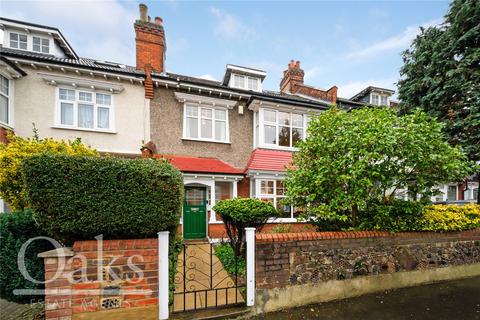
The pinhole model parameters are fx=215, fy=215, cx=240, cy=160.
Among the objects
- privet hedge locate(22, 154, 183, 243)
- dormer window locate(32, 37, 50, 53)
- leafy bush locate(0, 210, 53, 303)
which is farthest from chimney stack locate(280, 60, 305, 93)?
leafy bush locate(0, 210, 53, 303)

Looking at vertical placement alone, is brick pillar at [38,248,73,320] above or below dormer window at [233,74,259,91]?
below

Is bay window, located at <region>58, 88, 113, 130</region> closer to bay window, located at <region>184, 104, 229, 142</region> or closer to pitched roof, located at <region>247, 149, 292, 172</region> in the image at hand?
bay window, located at <region>184, 104, 229, 142</region>

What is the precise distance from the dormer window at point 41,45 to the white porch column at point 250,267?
13952mm

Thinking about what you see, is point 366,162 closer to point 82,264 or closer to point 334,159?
point 334,159

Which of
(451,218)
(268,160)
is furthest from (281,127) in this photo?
(451,218)

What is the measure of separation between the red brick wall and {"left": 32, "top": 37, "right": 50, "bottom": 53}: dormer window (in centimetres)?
1421

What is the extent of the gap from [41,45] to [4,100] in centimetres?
461

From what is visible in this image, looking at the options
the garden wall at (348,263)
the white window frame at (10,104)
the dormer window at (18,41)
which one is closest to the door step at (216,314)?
the garden wall at (348,263)

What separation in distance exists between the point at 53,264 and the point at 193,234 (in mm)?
6760

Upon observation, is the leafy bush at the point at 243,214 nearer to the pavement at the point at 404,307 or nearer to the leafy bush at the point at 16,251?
the pavement at the point at 404,307

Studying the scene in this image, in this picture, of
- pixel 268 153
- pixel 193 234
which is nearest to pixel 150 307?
pixel 193 234

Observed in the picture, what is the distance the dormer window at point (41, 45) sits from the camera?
10781mm

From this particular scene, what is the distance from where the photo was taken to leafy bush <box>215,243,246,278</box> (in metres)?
5.46

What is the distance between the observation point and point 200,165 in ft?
31.3
